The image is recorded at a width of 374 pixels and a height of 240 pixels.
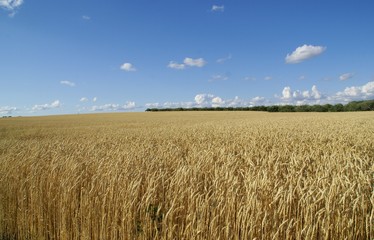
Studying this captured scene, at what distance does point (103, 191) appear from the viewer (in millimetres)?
4555

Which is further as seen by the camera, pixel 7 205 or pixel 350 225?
pixel 7 205

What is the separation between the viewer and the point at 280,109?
286 ft

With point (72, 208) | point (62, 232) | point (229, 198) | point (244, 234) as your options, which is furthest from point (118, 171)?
point (244, 234)

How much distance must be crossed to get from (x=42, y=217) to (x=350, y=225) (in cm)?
514

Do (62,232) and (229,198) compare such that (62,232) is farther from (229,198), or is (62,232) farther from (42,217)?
(229,198)

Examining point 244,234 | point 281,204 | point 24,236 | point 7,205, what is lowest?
point 24,236

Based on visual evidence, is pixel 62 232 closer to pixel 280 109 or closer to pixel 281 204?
pixel 281 204

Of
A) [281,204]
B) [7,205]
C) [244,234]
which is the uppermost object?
[281,204]

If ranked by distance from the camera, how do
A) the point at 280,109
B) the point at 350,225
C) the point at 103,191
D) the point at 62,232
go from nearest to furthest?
the point at 350,225 < the point at 62,232 < the point at 103,191 < the point at 280,109

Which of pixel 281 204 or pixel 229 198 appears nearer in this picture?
pixel 281 204

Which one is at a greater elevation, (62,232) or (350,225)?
(350,225)

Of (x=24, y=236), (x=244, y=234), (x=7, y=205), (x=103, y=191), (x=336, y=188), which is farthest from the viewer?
(x=7, y=205)

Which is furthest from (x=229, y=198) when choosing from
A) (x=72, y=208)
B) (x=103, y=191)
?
(x=72, y=208)

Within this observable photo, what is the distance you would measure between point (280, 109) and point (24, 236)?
89997 mm
